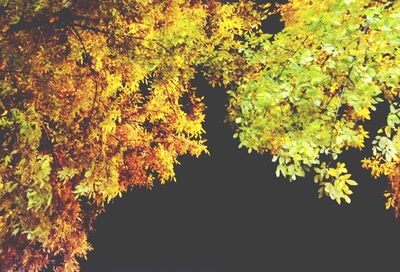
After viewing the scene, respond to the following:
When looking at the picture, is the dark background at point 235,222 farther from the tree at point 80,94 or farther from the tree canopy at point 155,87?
the tree at point 80,94

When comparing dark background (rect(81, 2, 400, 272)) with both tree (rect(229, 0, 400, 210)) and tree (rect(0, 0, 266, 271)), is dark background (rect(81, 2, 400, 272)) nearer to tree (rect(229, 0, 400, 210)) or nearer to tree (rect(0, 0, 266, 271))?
tree (rect(0, 0, 266, 271))

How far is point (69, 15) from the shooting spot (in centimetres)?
605

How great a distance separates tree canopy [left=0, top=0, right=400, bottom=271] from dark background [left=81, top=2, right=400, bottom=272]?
510cm

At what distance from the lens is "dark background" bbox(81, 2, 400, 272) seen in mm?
13828

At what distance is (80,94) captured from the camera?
774 cm

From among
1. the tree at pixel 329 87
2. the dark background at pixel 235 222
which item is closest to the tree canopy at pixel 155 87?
the tree at pixel 329 87

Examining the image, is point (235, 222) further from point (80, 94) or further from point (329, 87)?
point (329, 87)

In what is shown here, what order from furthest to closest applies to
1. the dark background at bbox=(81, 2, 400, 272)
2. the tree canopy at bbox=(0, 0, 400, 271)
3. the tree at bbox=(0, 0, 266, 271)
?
the dark background at bbox=(81, 2, 400, 272)
the tree at bbox=(0, 0, 266, 271)
the tree canopy at bbox=(0, 0, 400, 271)

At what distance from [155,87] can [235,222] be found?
949 cm

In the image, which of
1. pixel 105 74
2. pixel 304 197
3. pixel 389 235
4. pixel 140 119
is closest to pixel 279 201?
pixel 304 197

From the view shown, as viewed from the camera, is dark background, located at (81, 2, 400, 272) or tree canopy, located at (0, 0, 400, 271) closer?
tree canopy, located at (0, 0, 400, 271)

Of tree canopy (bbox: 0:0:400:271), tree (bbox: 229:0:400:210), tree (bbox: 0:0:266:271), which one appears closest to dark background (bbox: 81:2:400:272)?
tree canopy (bbox: 0:0:400:271)

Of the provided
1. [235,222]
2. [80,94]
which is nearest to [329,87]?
[80,94]

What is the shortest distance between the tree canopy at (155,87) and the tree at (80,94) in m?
0.02
